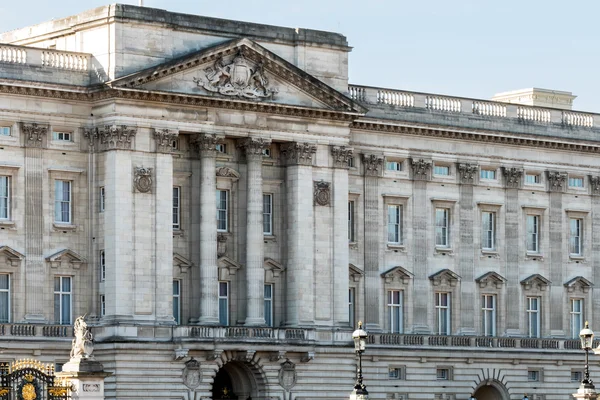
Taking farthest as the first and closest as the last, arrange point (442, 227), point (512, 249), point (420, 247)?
point (512, 249)
point (442, 227)
point (420, 247)

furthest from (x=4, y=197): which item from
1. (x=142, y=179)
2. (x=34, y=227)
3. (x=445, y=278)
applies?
(x=445, y=278)

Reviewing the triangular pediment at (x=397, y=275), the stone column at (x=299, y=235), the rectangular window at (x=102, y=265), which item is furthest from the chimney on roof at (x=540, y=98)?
the rectangular window at (x=102, y=265)

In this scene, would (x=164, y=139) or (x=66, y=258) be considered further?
(x=164, y=139)

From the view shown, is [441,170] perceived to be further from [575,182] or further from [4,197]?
[4,197]

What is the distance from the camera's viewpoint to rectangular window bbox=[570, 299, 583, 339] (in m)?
112

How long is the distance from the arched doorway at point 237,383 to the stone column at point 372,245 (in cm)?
813

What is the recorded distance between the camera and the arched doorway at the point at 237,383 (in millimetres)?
96438

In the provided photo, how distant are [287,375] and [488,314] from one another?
15377 millimetres

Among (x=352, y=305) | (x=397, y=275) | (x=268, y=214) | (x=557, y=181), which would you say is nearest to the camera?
(x=268, y=214)

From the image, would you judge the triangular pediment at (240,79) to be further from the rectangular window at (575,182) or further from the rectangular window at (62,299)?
the rectangular window at (575,182)

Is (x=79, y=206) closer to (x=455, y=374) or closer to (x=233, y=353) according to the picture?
(x=233, y=353)

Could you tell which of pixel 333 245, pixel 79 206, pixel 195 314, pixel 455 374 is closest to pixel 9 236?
pixel 79 206

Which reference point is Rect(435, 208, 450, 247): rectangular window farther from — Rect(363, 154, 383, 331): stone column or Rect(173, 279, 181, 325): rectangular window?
Rect(173, 279, 181, 325): rectangular window

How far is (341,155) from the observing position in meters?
99.9
